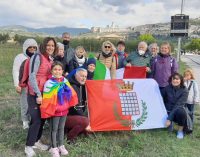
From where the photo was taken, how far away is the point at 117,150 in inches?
210

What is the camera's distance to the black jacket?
568 cm

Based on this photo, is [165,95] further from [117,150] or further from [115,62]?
[117,150]

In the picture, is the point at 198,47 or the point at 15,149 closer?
the point at 15,149

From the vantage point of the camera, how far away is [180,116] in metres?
6.30

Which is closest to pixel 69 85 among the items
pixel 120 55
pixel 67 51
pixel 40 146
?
pixel 40 146

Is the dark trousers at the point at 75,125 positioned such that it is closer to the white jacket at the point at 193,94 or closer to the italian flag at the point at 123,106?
the italian flag at the point at 123,106

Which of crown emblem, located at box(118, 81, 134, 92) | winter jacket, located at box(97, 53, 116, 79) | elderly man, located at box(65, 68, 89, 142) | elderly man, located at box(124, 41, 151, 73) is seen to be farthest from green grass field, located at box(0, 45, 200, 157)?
elderly man, located at box(124, 41, 151, 73)

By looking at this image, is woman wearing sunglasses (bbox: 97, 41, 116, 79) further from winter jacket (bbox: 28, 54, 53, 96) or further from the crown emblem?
winter jacket (bbox: 28, 54, 53, 96)

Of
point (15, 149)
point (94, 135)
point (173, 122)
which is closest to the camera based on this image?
point (15, 149)

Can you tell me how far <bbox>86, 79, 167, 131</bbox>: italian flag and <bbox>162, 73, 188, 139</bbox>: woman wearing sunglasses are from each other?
0.16 metres

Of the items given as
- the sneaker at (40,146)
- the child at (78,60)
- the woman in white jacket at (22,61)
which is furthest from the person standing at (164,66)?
the sneaker at (40,146)

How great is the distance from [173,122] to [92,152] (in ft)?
6.79

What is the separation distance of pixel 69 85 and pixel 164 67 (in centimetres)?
254

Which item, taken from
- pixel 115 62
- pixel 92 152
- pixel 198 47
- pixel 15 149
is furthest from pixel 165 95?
pixel 198 47
